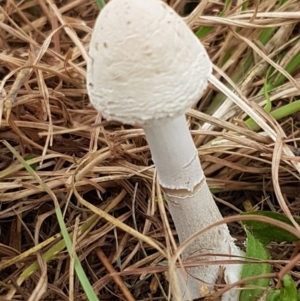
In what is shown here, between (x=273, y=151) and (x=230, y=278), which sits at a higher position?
(x=273, y=151)

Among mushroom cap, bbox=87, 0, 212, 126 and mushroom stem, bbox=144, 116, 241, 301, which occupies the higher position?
mushroom cap, bbox=87, 0, 212, 126

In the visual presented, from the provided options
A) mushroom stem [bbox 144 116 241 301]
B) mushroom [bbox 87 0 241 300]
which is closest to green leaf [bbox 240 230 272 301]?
mushroom stem [bbox 144 116 241 301]

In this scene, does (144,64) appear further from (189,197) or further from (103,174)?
(103,174)

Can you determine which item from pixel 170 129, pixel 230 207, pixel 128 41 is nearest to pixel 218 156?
pixel 230 207

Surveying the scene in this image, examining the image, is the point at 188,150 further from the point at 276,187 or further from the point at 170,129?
the point at 276,187

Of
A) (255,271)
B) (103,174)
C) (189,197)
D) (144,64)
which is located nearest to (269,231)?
(255,271)

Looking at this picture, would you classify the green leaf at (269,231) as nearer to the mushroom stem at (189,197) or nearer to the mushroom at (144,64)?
the mushroom stem at (189,197)

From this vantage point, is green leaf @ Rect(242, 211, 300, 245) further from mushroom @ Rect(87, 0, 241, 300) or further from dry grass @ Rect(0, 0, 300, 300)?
mushroom @ Rect(87, 0, 241, 300)
